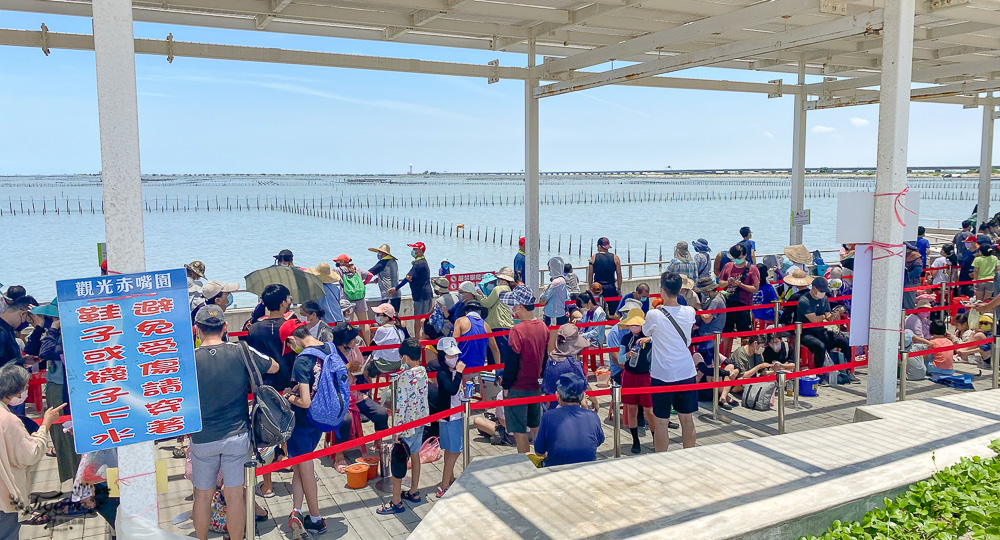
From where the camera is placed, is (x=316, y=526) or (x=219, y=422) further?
(x=316, y=526)

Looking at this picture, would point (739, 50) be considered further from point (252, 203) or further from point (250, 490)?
point (252, 203)

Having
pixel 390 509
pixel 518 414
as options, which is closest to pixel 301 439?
pixel 390 509

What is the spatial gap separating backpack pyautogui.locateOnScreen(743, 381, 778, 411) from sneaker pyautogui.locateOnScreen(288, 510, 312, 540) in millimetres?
5130

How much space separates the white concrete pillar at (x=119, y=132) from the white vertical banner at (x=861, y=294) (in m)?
5.78

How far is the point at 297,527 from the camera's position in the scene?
5.07m

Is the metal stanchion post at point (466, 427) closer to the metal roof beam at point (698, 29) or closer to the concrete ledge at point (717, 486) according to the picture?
the concrete ledge at point (717, 486)

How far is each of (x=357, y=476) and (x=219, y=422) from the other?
5.71 feet

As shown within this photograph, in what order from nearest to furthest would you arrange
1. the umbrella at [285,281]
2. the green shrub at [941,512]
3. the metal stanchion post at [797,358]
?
1. the green shrub at [941,512]
2. the umbrella at [285,281]
3. the metal stanchion post at [797,358]

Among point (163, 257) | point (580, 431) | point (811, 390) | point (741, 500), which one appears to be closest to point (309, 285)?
point (580, 431)

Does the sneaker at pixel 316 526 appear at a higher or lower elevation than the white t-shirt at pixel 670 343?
lower

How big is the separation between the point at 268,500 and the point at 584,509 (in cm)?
290

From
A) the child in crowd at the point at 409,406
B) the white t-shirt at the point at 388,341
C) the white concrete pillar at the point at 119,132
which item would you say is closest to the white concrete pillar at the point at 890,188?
the child in crowd at the point at 409,406

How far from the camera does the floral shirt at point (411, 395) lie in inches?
219

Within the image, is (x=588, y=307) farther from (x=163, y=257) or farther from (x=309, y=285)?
(x=163, y=257)
